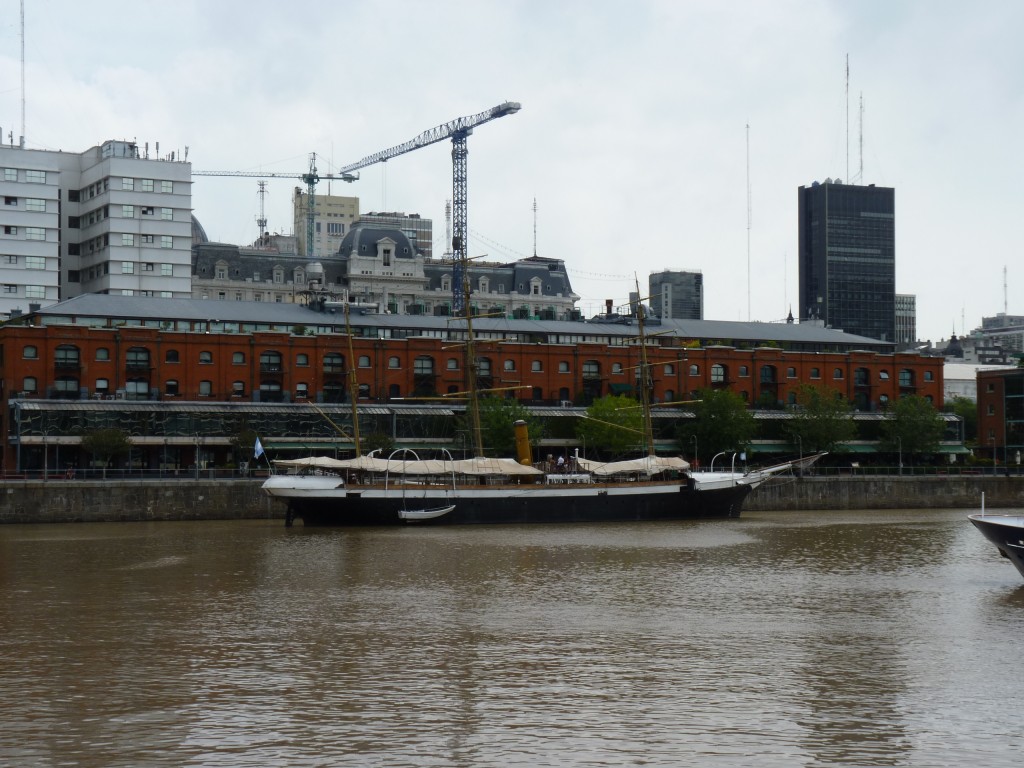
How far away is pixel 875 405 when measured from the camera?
13838cm

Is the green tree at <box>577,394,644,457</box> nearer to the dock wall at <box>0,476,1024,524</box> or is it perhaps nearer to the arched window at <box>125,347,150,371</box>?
the dock wall at <box>0,476,1024,524</box>

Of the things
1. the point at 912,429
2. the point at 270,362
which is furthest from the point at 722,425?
the point at 270,362

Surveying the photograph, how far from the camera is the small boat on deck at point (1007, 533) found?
4703 cm

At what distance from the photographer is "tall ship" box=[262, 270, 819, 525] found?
3295 inches

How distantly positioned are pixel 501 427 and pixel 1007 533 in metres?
68.0

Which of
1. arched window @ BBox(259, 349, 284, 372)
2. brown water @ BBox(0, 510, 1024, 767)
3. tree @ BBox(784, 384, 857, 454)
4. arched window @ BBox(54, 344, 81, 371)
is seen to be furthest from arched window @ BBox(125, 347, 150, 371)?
tree @ BBox(784, 384, 857, 454)

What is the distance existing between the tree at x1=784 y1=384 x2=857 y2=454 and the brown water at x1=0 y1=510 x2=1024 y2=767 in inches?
2374

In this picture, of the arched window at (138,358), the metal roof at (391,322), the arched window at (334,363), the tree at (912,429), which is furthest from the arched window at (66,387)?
the tree at (912,429)

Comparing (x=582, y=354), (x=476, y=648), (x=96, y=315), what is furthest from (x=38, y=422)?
(x=476, y=648)

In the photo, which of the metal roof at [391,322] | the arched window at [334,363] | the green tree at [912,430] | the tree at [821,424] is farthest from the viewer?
the green tree at [912,430]

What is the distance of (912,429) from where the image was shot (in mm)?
125875

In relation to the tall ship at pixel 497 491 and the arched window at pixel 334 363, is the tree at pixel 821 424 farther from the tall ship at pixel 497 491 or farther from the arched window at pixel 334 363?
the arched window at pixel 334 363

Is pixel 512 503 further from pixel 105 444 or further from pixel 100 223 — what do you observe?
pixel 100 223

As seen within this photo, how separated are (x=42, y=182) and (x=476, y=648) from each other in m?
139
